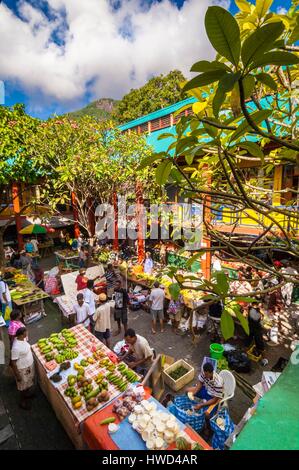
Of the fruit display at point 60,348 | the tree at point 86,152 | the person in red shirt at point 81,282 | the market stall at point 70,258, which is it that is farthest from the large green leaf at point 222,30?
the market stall at point 70,258

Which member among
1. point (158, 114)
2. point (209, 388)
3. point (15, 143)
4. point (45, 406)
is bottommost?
point (45, 406)

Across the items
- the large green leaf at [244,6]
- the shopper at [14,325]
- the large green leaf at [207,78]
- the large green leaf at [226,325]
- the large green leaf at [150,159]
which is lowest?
the shopper at [14,325]

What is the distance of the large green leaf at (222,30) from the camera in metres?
0.68

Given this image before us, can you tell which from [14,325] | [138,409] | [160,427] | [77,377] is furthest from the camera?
[14,325]

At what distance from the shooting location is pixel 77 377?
4.30 metres

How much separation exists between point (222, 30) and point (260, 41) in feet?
0.36

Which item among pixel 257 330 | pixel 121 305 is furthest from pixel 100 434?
pixel 257 330

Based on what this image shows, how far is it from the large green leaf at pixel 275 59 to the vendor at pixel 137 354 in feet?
16.0

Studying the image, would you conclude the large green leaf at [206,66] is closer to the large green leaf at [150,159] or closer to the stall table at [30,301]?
the large green leaf at [150,159]

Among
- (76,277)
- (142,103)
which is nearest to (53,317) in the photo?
(76,277)

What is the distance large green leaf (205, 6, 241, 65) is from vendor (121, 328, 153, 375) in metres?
4.90

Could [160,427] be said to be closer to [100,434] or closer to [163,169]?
[100,434]
